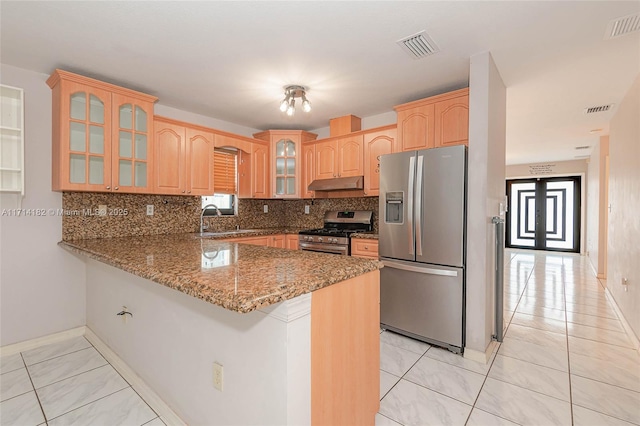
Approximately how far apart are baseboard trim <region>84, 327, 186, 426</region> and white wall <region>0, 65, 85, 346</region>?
510 mm

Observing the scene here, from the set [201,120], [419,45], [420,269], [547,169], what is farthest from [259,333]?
[547,169]

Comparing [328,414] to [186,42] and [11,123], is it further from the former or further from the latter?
[11,123]

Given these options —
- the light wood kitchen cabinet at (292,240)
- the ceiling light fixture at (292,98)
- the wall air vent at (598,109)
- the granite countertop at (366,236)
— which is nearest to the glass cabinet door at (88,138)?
the ceiling light fixture at (292,98)

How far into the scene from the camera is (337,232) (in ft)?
12.4

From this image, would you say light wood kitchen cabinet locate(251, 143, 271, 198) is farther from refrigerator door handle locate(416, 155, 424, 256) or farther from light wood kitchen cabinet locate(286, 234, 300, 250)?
refrigerator door handle locate(416, 155, 424, 256)

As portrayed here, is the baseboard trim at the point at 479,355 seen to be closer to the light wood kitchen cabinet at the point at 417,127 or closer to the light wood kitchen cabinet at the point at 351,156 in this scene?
the light wood kitchen cabinet at the point at 417,127

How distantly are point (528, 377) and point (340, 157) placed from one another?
2902 millimetres

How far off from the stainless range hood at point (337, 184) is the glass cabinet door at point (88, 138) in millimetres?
2329

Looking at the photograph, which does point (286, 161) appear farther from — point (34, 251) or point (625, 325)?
point (625, 325)

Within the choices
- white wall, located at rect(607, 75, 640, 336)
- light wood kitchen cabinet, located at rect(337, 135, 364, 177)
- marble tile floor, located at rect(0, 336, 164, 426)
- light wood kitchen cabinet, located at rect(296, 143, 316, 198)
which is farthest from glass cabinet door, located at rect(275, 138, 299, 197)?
white wall, located at rect(607, 75, 640, 336)

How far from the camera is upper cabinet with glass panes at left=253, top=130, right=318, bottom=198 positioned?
4.38 m

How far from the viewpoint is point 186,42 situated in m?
2.20

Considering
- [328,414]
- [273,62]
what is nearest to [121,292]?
[328,414]

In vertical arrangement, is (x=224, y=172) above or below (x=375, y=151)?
below
